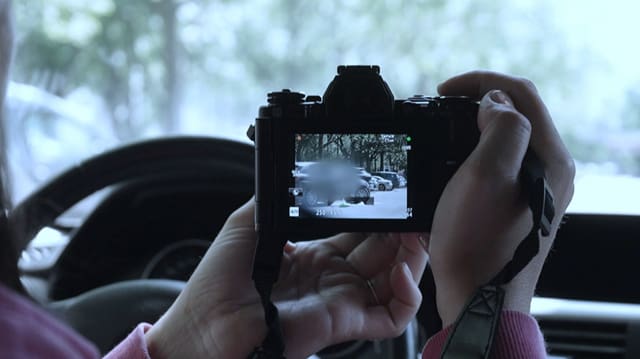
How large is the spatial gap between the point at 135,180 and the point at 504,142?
96 cm

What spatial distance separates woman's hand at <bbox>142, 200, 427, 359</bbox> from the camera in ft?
3.31

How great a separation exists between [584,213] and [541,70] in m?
0.38

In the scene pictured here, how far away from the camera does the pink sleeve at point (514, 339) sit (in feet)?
2.76

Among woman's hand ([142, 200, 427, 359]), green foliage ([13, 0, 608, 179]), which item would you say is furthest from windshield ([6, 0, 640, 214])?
woman's hand ([142, 200, 427, 359])

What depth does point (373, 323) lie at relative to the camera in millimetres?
1046

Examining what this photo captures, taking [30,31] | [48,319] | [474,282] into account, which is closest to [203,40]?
[30,31]

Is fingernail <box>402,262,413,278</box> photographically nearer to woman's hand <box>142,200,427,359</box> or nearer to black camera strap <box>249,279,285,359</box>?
woman's hand <box>142,200,427,359</box>

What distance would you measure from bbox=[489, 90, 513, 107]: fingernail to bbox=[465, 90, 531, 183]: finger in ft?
0.06

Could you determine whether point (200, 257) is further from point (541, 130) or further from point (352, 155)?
point (541, 130)

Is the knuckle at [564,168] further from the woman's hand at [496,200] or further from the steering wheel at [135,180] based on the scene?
the steering wheel at [135,180]

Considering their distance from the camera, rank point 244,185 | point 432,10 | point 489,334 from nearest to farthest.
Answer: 1. point 489,334
2. point 244,185
3. point 432,10

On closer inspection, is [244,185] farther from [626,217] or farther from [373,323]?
[626,217]

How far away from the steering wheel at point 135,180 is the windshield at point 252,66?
0.08 metres

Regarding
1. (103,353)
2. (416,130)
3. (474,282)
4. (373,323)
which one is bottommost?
(103,353)
